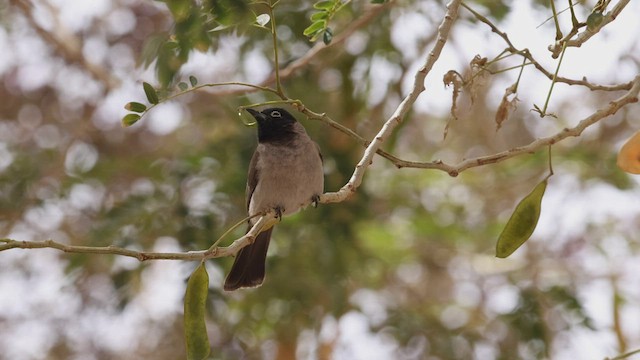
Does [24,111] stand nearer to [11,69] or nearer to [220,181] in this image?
[11,69]

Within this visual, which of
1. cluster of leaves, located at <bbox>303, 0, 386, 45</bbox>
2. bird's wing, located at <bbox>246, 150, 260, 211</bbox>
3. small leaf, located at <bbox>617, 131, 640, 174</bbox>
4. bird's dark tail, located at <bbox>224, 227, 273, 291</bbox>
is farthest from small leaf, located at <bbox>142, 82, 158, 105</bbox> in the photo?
bird's wing, located at <bbox>246, 150, 260, 211</bbox>

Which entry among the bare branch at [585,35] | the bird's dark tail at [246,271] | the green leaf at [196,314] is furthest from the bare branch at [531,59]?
the bird's dark tail at [246,271]

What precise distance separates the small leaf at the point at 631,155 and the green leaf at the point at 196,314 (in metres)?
1.50

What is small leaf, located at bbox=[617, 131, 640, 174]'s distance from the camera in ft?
9.68

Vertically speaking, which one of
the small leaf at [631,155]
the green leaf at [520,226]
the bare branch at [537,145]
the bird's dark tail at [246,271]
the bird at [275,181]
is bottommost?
the green leaf at [520,226]

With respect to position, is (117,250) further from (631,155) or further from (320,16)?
(631,155)

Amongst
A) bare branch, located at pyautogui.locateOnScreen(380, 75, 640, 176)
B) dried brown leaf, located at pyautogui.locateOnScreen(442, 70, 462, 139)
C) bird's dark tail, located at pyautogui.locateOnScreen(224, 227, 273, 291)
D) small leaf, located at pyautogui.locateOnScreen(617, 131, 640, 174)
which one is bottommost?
small leaf, located at pyautogui.locateOnScreen(617, 131, 640, 174)

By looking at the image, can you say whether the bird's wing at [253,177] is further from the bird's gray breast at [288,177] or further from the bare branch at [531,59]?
the bare branch at [531,59]

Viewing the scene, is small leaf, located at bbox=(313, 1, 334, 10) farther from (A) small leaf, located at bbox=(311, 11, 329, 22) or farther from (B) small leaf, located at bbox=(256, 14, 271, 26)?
(B) small leaf, located at bbox=(256, 14, 271, 26)

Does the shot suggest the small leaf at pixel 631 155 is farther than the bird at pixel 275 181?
No

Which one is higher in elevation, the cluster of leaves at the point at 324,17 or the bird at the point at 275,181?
the bird at the point at 275,181

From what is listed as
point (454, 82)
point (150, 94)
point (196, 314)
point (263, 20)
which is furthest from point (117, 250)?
point (454, 82)

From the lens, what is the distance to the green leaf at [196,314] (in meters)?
2.91

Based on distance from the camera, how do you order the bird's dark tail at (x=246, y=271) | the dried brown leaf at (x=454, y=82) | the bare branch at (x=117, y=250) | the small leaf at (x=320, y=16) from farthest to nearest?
the bird's dark tail at (x=246, y=271) < the small leaf at (x=320, y=16) < the dried brown leaf at (x=454, y=82) < the bare branch at (x=117, y=250)
